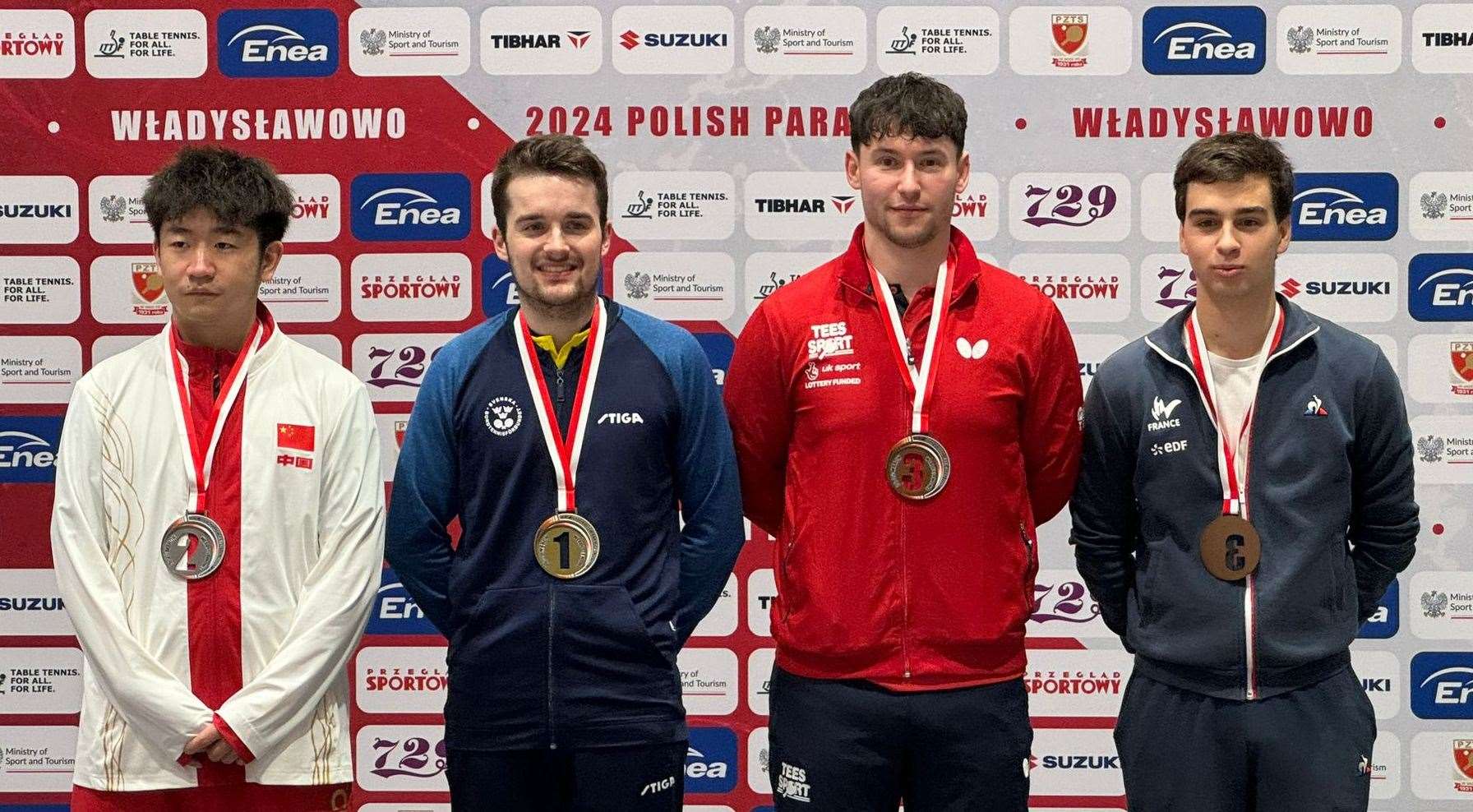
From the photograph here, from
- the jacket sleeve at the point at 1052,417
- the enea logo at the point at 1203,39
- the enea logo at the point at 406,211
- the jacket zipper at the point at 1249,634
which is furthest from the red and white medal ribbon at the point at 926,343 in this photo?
the enea logo at the point at 406,211

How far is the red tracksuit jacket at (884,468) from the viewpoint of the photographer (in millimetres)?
2863

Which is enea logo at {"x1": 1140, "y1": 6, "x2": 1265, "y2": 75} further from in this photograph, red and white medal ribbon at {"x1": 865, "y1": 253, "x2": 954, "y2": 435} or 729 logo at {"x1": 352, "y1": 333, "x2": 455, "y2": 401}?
729 logo at {"x1": 352, "y1": 333, "x2": 455, "y2": 401}

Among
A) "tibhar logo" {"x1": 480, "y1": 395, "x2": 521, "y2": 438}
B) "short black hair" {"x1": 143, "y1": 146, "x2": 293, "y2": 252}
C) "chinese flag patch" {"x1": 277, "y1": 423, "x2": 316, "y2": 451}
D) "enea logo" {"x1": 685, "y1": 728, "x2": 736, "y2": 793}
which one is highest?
"short black hair" {"x1": 143, "y1": 146, "x2": 293, "y2": 252}

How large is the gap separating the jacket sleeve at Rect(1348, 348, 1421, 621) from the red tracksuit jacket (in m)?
0.59

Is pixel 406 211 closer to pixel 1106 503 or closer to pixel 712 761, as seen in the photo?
pixel 712 761

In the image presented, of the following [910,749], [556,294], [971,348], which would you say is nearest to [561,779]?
[910,749]

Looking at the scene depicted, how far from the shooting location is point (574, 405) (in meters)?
2.88

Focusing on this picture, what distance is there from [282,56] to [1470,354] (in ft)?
12.3

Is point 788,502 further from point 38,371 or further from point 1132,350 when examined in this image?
point 38,371

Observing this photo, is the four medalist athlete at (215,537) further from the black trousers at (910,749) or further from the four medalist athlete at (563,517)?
the black trousers at (910,749)

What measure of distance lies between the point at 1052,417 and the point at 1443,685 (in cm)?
221

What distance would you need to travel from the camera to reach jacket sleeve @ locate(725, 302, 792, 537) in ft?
10.00

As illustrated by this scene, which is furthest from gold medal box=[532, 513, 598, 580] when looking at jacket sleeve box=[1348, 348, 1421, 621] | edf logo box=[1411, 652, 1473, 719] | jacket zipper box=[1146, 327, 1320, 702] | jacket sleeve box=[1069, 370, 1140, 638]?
edf logo box=[1411, 652, 1473, 719]

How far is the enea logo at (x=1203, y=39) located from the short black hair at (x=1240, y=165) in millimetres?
1337
